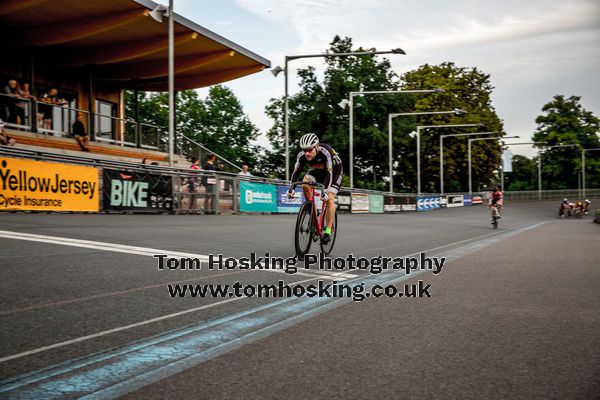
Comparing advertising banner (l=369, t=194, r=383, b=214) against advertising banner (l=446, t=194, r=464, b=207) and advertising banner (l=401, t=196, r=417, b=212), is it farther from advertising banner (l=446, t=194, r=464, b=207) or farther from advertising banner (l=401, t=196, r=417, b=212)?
advertising banner (l=446, t=194, r=464, b=207)

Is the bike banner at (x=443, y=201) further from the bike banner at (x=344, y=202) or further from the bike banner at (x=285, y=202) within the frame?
the bike banner at (x=285, y=202)

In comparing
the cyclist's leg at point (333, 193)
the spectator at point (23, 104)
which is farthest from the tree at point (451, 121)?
the cyclist's leg at point (333, 193)

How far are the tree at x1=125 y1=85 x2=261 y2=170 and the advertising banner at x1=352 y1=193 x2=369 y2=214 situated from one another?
4240 cm

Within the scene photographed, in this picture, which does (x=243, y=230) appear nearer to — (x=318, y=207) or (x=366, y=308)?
(x=318, y=207)

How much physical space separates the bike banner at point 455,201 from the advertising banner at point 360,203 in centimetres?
2204

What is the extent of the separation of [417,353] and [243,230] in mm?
11405

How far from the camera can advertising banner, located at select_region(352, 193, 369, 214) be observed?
1435 inches

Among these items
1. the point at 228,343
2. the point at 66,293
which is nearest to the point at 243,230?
the point at 66,293

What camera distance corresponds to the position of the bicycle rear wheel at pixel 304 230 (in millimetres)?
9047

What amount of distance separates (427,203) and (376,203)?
13461mm

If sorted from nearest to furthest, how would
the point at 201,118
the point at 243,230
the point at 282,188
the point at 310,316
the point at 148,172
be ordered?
the point at 310,316, the point at 243,230, the point at 148,172, the point at 282,188, the point at 201,118

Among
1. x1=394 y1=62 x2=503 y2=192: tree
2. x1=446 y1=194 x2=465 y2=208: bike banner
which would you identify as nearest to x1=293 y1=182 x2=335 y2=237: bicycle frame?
x1=446 y1=194 x2=465 y2=208: bike banner

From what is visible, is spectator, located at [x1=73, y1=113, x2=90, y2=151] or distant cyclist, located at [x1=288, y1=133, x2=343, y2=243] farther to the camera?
spectator, located at [x1=73, y1=113, x2=90, y2=151]

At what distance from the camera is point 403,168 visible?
6750 centimetres
